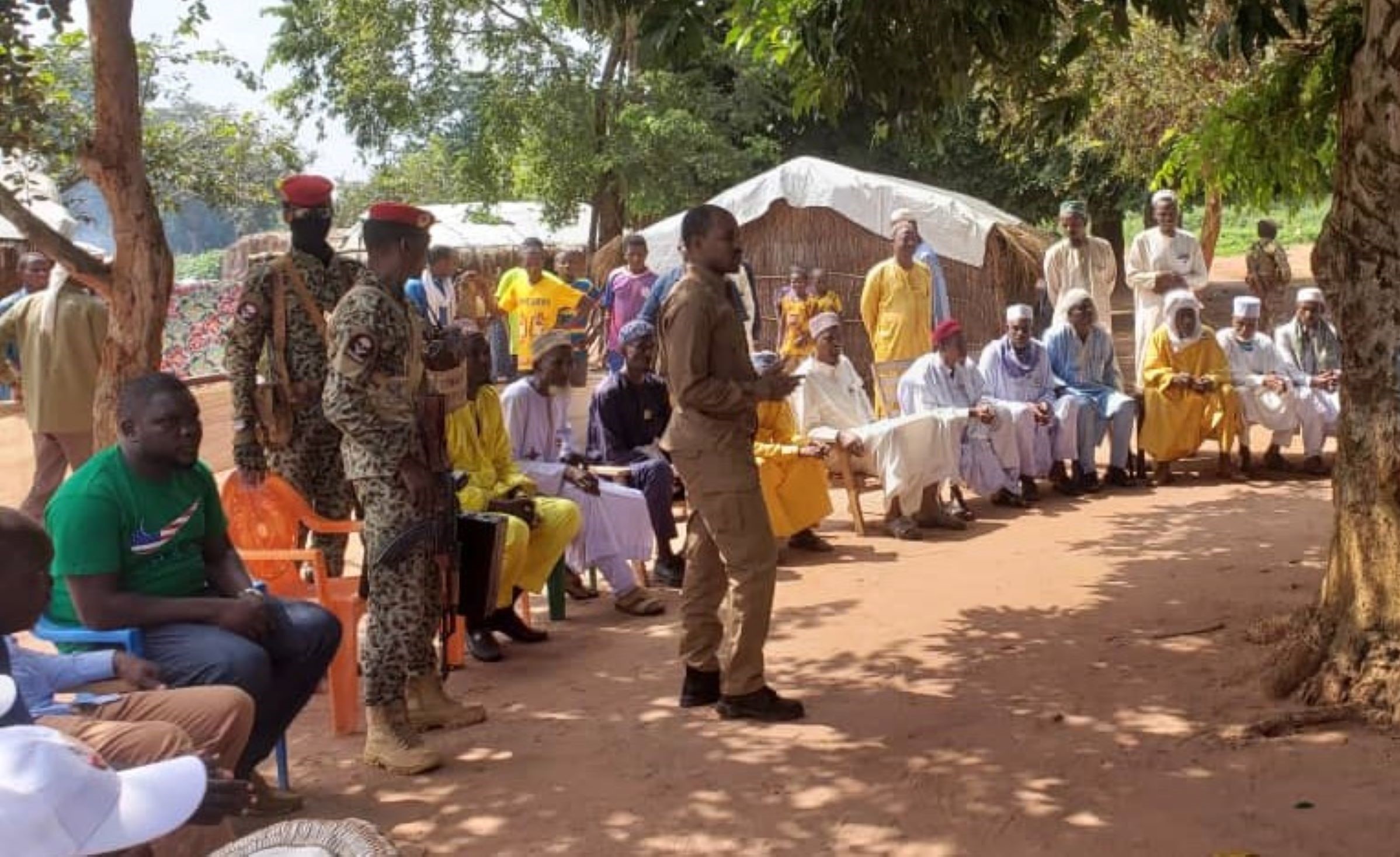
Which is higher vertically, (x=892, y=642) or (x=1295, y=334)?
(x=1295, y=334)

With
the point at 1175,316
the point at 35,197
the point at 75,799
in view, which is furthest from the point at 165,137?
the point at 75,799

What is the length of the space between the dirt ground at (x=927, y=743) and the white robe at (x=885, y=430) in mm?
1292

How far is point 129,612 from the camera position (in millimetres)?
4082

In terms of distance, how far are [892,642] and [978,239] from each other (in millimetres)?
8968

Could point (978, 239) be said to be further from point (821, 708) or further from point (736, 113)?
point (821, 708)

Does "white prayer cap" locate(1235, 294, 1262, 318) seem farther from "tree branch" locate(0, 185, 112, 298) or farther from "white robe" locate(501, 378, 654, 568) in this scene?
"tree branch" locate(0, 185, 112, 298)

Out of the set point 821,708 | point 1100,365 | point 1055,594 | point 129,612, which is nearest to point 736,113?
point 1100,365

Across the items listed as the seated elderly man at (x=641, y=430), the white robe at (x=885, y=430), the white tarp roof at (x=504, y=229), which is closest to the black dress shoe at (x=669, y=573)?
the seated elderly man at (x=641, y=430)

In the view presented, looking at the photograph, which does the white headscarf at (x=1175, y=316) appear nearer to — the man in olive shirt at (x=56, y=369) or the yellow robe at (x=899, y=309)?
the yellow robe at (x=899, y=309)

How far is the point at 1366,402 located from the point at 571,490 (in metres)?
3.73

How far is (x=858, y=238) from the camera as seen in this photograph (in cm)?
1531

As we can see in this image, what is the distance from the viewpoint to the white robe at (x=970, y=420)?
Answer: 962 cm

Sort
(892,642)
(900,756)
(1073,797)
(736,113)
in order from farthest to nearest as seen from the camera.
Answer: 1. (736,113)
2. (892,642)
3. (900,756)
4. (1073,797)

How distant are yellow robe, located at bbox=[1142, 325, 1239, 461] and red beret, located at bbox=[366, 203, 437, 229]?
6886 millimetres
